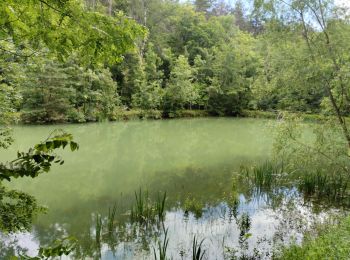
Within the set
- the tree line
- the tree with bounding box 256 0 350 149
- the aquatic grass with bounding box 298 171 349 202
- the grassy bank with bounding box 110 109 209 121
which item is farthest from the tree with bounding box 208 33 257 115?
the aquatic grass with bounding box 298 171 349 202

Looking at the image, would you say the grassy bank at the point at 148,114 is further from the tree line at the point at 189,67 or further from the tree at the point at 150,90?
the tree at the point at 150,90

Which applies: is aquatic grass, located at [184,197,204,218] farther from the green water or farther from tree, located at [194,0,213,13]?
tree, located at [194,0,213,13]

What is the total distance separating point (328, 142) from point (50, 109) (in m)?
17.9

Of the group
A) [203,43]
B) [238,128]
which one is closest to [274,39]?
[238,128]

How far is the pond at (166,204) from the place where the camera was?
5199mm

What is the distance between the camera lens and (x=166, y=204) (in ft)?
23.4

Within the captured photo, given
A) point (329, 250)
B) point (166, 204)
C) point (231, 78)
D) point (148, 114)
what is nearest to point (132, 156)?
point (166, 204)

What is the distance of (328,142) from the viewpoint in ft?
24.7

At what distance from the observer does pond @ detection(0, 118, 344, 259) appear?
5199 mm

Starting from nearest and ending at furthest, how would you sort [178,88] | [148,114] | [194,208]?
[194,208]
[148,114]
[178,88]

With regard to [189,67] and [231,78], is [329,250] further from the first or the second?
[231,78]

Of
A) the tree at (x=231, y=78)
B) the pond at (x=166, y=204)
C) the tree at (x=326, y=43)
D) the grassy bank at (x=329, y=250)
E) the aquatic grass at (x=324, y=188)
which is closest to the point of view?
the grassy bank at (x=329, y=250)

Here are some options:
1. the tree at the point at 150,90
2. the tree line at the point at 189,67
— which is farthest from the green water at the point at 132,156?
the tree at the point at 150,90

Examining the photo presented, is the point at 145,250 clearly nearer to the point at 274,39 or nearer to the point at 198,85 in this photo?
the point at 274,39
